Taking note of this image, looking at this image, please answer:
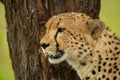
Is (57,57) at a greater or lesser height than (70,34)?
lesser

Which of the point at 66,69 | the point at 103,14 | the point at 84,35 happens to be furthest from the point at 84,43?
the point at 103,14

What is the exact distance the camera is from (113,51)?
8781 mm

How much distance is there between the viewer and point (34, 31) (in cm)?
928

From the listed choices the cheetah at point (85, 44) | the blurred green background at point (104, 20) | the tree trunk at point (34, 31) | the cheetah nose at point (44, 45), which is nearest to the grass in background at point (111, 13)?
the blurred green background at point (104, 20)

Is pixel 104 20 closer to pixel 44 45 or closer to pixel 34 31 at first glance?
pixel 34 31

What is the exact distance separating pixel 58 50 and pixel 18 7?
2.76ft

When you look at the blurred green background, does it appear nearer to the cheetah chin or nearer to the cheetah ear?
the cheetah chin

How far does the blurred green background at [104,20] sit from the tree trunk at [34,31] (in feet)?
11.7

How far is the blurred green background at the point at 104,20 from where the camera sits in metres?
13.7

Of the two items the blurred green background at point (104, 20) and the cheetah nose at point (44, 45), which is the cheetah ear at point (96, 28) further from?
the blurred green background at point (104, 20)

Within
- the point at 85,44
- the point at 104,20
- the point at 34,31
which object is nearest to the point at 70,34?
the point at 85,44

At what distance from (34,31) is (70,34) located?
2.02ft

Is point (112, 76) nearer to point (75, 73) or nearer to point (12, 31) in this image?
point (75, 73)

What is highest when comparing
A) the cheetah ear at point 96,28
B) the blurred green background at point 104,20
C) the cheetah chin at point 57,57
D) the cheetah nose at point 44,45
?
the cheetah ear at point 96,28
